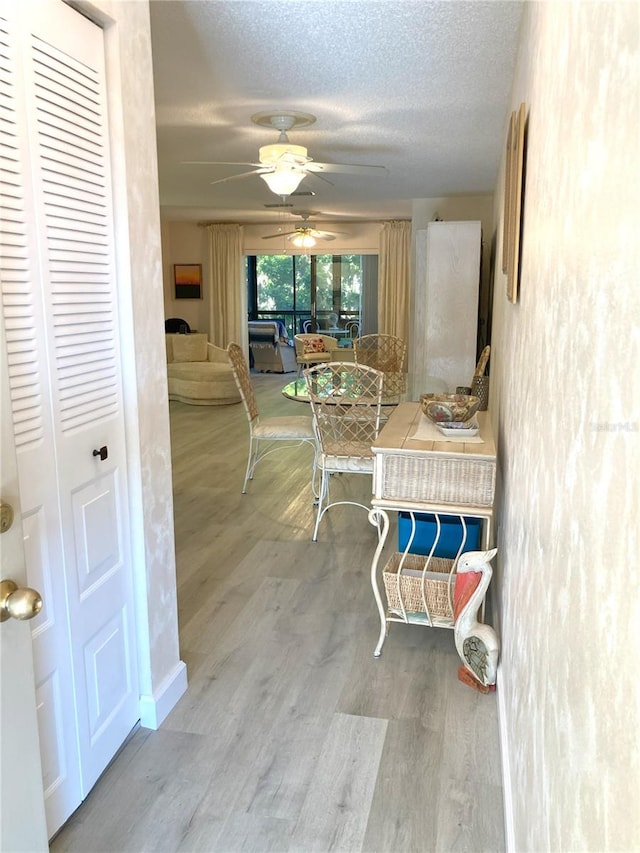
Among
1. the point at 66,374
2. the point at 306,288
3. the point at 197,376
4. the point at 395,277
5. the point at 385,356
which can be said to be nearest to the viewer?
the point at 66,374

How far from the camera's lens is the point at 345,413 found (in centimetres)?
369

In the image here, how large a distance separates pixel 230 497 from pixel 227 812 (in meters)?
2.82

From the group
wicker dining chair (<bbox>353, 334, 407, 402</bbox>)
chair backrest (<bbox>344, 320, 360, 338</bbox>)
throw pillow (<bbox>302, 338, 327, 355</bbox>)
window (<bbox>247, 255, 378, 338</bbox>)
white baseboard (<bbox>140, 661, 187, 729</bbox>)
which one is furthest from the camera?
chair backrest (<bbox>344, 320, 360, 338</bbox>)

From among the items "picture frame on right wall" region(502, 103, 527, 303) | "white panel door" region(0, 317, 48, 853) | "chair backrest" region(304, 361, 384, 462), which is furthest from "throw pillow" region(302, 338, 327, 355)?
"white panel door" region(0, 317, 48, 853)

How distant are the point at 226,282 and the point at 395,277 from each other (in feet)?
8.78

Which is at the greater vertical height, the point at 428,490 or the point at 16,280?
the point at 16,280

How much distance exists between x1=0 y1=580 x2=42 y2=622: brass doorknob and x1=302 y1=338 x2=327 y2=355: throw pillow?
7.62m

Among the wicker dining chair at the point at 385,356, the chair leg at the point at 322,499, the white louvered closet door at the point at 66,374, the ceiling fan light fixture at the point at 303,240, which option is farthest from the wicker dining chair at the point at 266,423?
the ceiling fan light fixture at the point at 303,240

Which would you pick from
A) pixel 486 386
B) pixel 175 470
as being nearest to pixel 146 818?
pixel 486 386

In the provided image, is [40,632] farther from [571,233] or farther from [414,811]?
[571,233]

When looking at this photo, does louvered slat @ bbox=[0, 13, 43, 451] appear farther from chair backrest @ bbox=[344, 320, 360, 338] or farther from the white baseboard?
chair backrest @ bbox=[344, 320, 360, 338]

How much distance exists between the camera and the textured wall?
2.07ft

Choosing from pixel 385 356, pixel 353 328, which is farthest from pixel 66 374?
pixel 353 328

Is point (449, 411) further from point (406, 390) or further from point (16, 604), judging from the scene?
point (406, 390)
